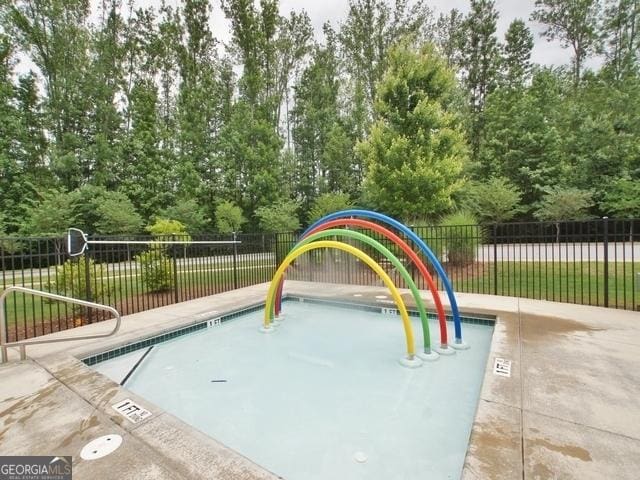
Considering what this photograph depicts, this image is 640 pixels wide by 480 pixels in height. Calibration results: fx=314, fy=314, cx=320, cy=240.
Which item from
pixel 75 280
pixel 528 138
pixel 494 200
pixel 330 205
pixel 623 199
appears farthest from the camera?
pixel 330 205

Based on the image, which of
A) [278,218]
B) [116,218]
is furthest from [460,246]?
[116,218]

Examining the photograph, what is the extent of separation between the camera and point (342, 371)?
14.3ft

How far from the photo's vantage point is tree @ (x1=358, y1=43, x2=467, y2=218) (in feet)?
38.8

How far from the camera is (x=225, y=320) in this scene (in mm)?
6344

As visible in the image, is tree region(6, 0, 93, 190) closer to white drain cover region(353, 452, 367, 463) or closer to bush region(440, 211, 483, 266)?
bush region(440, 211, 483, 266)

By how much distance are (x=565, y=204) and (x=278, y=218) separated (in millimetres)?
17412

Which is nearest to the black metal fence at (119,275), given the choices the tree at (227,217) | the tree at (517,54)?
the tree at (227,217)

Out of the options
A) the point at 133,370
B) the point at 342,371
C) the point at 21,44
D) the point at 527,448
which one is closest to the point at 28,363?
the point at 133,370

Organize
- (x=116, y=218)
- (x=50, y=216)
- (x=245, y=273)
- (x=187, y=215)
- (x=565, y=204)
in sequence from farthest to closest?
(x=187, y=215) → (x=565, y=204) → (x=116, y=218) → (x=50, y=216) → (x=245, y=273)

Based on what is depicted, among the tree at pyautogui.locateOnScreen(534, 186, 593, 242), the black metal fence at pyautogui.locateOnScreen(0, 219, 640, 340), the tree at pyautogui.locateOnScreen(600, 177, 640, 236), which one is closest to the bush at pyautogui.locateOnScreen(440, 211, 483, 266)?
the black metal fence at pyautogui.locateOnScreen(0, 219, 640, 340)

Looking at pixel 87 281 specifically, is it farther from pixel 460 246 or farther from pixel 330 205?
pixel 330 205

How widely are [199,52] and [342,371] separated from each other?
28.5m

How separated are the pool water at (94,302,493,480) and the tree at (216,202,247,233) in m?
16.8

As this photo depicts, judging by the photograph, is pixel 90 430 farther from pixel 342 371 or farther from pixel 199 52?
pixel 199 52
